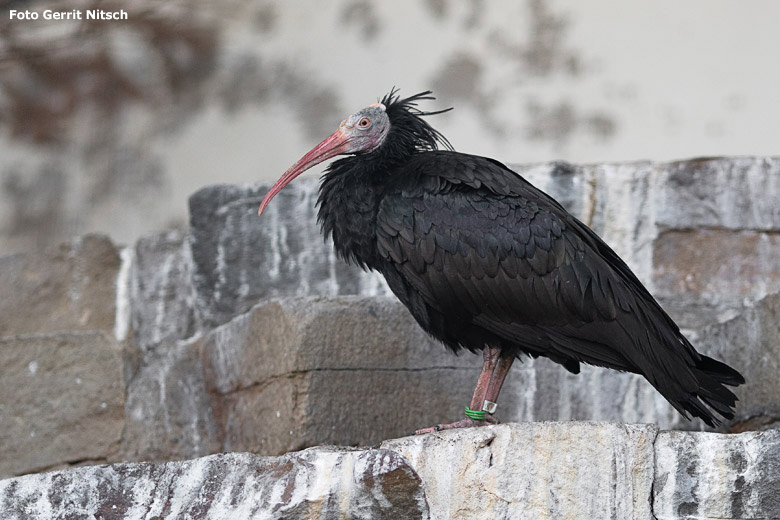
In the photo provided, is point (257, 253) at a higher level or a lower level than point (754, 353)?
higher

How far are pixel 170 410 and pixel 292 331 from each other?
3.78 feet

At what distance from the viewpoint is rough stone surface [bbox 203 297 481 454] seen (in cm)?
532

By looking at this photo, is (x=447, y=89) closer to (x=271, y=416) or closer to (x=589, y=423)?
(x=271, y=416)

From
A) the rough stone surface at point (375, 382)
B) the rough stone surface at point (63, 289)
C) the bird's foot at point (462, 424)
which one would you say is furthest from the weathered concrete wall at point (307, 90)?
the bird's foot at point (462, 424)

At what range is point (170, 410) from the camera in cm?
621

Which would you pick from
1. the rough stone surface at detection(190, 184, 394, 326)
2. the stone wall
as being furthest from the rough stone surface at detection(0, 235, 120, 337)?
the rough stone surface at detection(190, 184, 394, 326)

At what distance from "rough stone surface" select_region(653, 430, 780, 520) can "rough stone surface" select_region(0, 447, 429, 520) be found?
2.45ft

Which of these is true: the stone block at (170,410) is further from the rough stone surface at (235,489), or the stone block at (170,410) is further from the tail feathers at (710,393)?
the tail feathers at (710,393)

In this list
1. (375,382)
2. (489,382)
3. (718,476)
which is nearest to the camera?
(718,476)

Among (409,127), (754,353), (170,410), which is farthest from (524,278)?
(170,410)

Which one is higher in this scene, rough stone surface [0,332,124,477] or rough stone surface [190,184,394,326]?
rough stone surface [190,184,394,326]

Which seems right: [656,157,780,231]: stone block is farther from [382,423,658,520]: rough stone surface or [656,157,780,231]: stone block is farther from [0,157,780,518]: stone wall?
[382,423,658,520]: rough stone surface

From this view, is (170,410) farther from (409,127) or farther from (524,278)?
(524,278)

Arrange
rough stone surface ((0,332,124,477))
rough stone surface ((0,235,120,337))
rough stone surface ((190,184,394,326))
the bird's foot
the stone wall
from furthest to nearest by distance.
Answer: rough stone surface ((0,235,120,337)), rough stone surface ((0,332,124,477)), rough stone surface ((190,184,394,326)), the stone wall, the bird's foot
